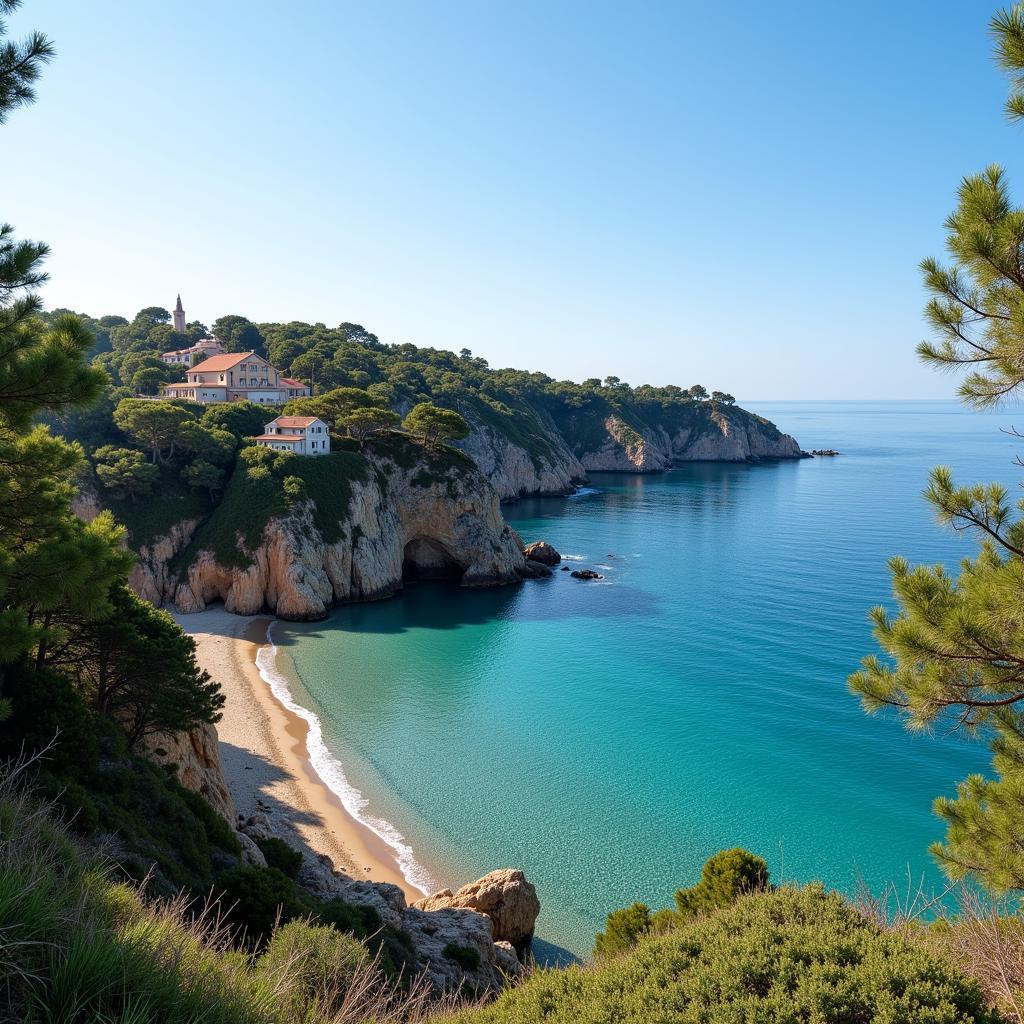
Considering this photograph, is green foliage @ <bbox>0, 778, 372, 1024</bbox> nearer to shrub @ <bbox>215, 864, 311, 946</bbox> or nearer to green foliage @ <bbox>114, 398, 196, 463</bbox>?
shrub @ <bbox>215, 864, 311, 946</bbox>

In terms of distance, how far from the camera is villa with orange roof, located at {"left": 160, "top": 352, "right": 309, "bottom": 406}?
7025 cm

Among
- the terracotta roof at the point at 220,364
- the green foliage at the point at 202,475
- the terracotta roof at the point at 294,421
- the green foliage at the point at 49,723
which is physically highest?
the terracotta roof at the point at 220,364

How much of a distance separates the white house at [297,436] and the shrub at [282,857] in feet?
131

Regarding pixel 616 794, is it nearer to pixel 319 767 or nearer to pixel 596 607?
pixel 319 767

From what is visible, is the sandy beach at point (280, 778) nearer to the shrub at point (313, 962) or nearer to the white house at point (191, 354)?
the shrub at point (313, 962)

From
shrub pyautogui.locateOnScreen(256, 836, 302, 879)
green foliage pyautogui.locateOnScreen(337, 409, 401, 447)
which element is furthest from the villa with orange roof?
shrub pyautogui.locateOnScreen(256, 836, 302, 879)

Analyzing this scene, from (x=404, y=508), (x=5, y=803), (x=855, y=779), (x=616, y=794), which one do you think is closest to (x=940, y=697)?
(x=5, y=803)

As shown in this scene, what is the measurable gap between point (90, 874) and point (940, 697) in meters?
11.9

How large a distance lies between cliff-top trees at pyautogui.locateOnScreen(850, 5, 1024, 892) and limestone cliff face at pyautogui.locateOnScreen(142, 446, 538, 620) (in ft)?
134

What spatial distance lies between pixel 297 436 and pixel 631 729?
37.1 meters

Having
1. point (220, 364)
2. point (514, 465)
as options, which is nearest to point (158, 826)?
point (220, 364)

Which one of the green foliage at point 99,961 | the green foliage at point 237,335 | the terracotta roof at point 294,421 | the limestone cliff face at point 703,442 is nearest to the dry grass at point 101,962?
the green foliage at point 99,961

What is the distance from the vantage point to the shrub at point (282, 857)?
17.2m

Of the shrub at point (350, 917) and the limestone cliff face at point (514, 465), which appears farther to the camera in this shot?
the limestone cliff face at point (514, 465)
